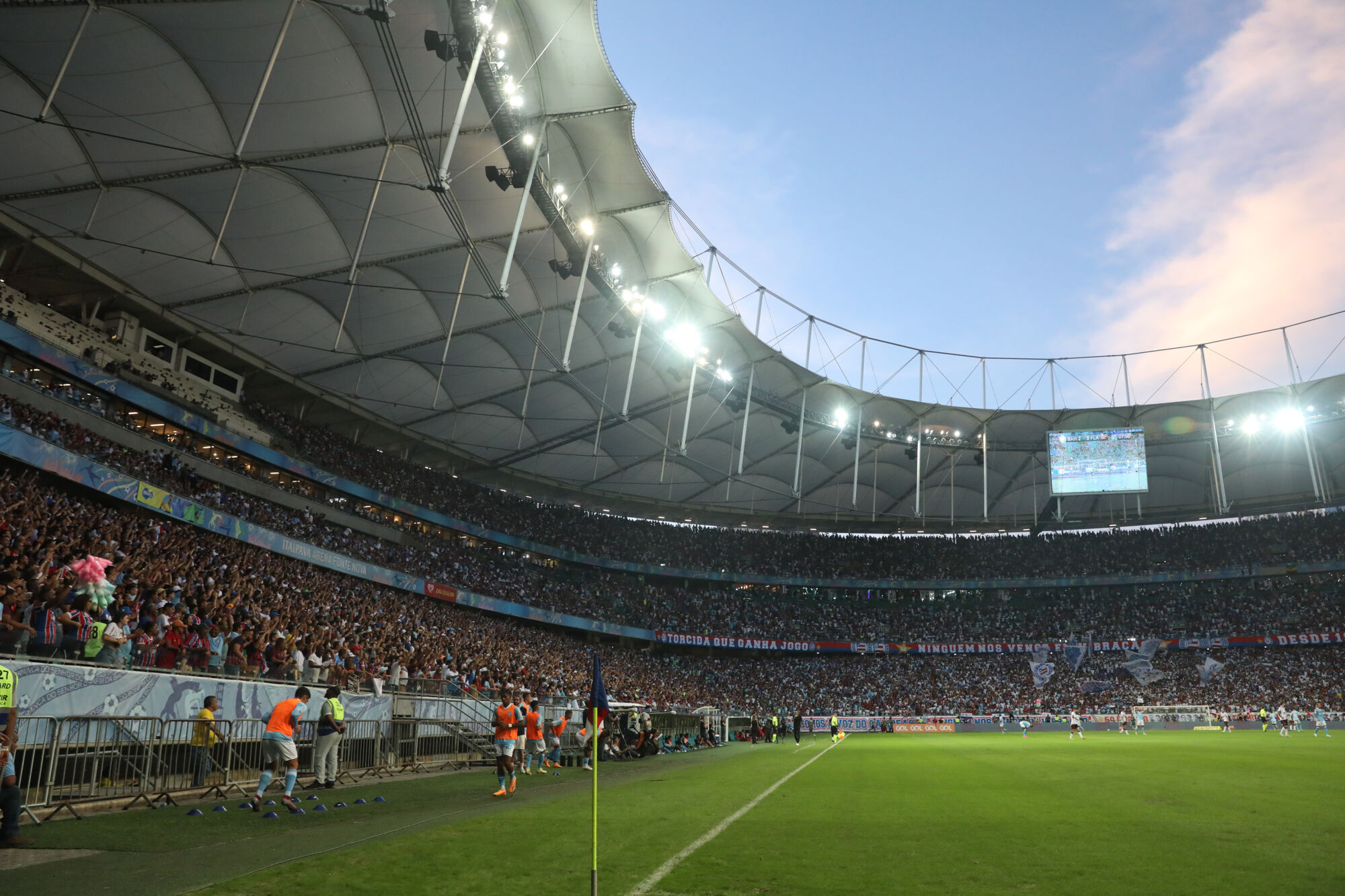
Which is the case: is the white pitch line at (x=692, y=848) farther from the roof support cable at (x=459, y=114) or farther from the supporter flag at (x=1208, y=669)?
the supporter flag at (x=1208, y=669)

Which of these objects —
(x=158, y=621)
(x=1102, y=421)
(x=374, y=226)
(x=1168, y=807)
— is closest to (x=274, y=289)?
(x=374, y=226)

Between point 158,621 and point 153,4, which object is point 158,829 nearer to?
point 158,621

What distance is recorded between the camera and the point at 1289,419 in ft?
167

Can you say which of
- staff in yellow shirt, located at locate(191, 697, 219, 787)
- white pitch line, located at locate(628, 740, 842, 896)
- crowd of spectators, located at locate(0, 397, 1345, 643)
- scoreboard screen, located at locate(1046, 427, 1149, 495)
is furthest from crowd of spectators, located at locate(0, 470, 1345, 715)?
scoreboard screen, located at locate(1046, 427, 1149, 495)

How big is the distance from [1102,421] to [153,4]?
56.6 m

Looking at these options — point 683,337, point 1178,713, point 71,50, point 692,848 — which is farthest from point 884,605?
point 692,848

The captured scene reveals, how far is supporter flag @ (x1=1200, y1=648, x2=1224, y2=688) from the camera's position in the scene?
5912 centimetres

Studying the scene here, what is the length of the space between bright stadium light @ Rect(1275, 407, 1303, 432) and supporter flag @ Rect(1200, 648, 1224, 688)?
18040 millimetres

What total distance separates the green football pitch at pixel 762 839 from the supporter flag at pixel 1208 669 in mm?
48928

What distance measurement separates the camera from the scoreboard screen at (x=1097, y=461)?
5444 centimetres

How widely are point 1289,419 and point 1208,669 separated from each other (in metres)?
19.2

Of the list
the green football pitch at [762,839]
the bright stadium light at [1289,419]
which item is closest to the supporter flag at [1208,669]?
the bright stadium light at [1289,419]

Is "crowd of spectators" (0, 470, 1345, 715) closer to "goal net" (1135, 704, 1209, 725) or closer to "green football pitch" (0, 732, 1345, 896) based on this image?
"green football pitch" (0, 732, 1345, 896)

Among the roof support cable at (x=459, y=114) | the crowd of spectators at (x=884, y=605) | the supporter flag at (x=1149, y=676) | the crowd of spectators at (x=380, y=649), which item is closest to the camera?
the crowd of spectators at (x=380, y=649)
